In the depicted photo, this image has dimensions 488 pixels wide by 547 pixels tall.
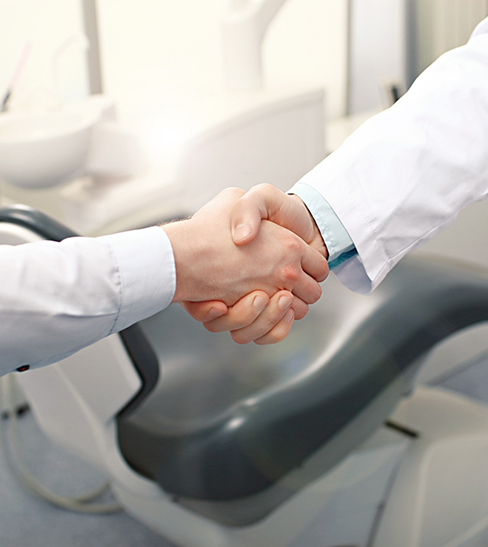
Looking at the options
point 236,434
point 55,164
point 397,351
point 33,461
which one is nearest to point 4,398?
point 33,461

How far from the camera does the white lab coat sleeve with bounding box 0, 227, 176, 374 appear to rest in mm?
502

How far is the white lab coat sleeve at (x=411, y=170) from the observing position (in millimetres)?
664

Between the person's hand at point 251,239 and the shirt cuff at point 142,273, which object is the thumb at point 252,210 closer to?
the person's hand at point 251,239

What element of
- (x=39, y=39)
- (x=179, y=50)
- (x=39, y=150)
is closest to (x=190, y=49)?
(x=179, y=50)

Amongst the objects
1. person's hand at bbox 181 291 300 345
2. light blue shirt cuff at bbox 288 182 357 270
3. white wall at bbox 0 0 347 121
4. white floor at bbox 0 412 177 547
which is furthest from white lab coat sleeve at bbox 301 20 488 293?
white wall at bbox 0 0 347 121

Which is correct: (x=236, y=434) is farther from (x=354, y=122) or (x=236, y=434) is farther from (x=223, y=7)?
(x=223, y=7)

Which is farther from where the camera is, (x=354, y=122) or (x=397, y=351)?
(x=354, y=122)

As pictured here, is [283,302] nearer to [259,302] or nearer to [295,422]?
[259,302]

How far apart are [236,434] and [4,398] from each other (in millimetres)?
1178

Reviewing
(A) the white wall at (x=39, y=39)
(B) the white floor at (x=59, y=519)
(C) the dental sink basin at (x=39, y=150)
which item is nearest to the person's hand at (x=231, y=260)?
(C) the dental sink basin at (x=39, y=150)

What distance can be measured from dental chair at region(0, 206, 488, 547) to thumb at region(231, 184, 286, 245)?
9.6 inches

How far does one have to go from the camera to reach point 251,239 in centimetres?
66

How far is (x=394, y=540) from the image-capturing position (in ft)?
3.18

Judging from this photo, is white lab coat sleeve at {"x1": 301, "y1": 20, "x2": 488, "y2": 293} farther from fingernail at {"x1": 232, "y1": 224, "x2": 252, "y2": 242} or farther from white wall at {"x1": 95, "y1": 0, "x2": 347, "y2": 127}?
white wall at {"x1": 95, "y1": 0, "x2": 347, "y2": 127}
